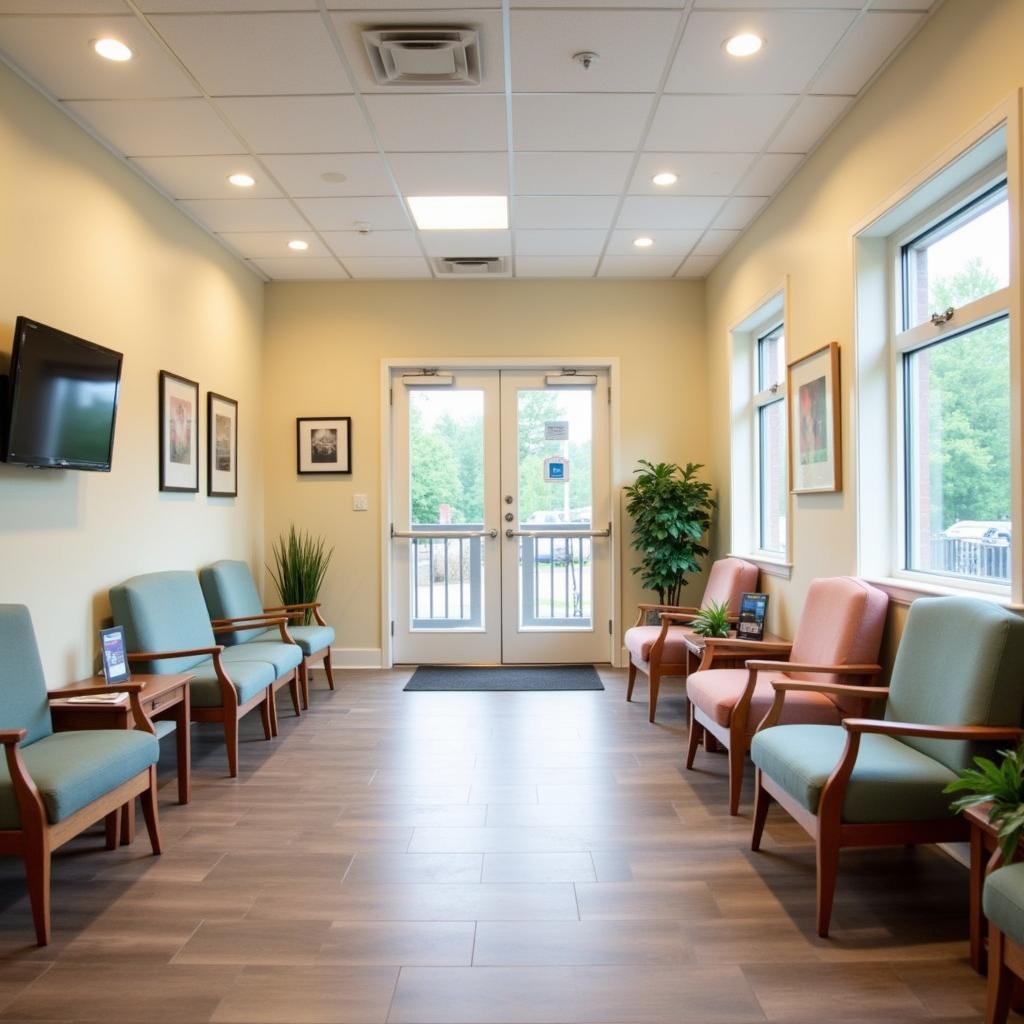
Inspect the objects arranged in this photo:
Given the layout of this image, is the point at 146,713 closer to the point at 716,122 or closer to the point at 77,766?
the point at 77,766

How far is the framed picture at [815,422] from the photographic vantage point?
3.47 metres

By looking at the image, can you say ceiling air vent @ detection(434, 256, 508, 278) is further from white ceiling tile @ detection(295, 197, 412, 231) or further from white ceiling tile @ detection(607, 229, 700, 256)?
white ceiling tile @ detection(607, 229, 700, 256)

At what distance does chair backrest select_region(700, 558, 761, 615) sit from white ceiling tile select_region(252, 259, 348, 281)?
3529 millimetres

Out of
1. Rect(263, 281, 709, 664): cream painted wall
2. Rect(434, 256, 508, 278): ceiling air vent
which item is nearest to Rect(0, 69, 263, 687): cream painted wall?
Rect(263, 281, 709, 664): cream painted wall

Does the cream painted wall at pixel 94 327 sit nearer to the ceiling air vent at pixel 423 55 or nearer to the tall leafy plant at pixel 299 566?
the tall leafy plant at pixel 299 566

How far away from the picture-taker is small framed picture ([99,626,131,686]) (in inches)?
122

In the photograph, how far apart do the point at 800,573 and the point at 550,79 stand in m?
2.71

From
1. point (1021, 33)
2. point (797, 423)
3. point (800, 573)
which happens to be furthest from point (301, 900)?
point (1021, 33)

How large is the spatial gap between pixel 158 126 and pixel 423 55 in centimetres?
141

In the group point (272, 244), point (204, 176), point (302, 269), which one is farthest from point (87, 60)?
point (302, 269)

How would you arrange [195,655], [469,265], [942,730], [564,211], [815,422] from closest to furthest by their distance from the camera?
[942,730] → [195,655] → [815,422] → [564,211] → [469,265]

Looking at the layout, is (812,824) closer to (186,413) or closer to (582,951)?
(582,951)

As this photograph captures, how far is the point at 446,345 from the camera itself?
588 cm

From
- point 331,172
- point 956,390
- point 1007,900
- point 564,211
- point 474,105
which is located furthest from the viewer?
point 564,211
